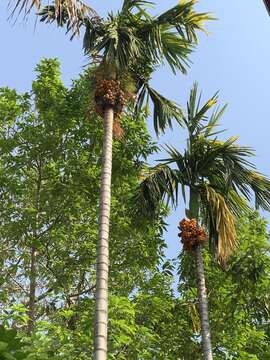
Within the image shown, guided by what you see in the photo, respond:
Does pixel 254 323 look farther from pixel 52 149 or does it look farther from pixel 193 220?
pixel 52 149

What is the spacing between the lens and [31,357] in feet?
15.5

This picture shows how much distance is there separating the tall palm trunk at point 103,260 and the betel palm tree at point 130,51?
0.9 inches

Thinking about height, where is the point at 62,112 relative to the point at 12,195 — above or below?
above

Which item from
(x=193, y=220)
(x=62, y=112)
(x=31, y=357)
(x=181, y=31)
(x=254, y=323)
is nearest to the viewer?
(x=31, y=357)

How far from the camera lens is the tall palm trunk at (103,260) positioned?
848 cm

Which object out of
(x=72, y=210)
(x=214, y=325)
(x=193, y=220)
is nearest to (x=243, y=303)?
(x=214, y=325)

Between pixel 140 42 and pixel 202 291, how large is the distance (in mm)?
5552

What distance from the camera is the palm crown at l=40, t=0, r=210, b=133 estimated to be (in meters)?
12.2

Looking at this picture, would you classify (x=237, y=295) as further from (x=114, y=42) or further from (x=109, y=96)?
(x=114, y=42)

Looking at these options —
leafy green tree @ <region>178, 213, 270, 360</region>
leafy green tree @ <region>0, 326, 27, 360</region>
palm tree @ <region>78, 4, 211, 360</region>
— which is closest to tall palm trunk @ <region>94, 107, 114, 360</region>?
palm tree @ <region>78, 4, 211, 360</region>

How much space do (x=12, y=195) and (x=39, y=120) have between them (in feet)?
6.98

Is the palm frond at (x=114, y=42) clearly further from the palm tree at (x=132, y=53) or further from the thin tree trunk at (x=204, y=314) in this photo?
the thin tree trunk at (x=204, y=314)

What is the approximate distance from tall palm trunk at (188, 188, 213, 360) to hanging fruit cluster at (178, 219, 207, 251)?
13 centimetres

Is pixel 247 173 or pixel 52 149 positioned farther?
pixel 52 149
